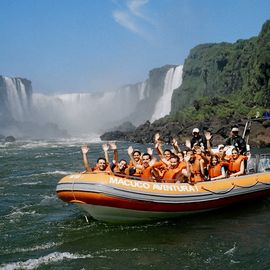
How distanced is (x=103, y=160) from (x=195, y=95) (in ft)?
256

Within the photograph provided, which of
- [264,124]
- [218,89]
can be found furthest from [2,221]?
[218,89]

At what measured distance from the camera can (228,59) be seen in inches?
3290

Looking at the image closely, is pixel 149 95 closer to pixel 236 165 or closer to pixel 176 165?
pixel 236 165

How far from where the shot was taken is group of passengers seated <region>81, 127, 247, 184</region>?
474 inches

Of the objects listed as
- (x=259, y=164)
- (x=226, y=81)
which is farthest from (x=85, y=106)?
(x=259, y=164)

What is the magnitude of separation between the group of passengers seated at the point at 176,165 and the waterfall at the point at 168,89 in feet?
261

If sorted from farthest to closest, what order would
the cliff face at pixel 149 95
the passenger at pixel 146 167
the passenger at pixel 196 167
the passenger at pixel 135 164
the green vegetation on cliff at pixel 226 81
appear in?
the cliff face at pixel 149 95
the green vegetation on cliff at pixel 226 81
the passenger at pixel 196 167
the passenger at pixel 135 164
the passenger at pixel 146 167

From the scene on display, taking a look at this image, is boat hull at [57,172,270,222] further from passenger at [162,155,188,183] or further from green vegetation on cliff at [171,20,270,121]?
green vegetation on cliff at [171,20,270,121]

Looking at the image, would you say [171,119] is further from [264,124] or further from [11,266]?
[11,266]

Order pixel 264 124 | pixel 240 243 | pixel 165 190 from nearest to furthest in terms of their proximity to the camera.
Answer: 1. pixel 240 243
2. pixel 165 190
3. pixel 264 124

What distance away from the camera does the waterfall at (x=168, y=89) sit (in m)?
93.4

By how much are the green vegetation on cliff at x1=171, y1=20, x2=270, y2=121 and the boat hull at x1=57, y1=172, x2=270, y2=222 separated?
39.0 m

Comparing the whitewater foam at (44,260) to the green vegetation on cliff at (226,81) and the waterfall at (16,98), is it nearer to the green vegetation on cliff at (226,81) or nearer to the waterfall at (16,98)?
the green vegetation on cliff at (226,81)

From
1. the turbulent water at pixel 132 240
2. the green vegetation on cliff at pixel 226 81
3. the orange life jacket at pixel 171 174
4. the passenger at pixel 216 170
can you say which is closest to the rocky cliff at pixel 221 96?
the green vegetation on cliff at pixel 226 81
